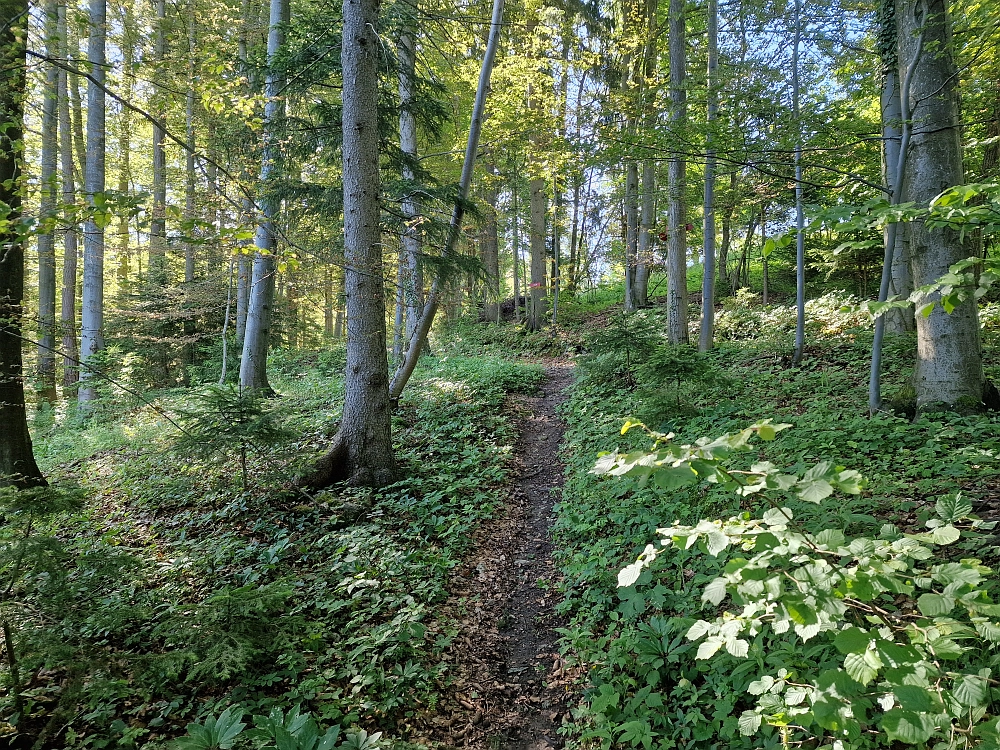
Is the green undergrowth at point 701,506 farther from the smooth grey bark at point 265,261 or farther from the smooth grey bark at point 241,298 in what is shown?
the smooth grey bark at point 241,298

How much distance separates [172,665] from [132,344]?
42.1 feet

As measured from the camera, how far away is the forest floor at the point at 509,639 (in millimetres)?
3252

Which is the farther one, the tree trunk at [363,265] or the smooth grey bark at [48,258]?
the tree trunk at [363,265]

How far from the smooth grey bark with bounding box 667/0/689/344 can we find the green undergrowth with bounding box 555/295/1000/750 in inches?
75.6


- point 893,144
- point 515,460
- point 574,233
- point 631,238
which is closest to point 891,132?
point 893,144

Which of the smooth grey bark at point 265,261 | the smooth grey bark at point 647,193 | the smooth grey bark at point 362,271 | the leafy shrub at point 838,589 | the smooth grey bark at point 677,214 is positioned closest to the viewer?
the leafy shrub at point 838,589

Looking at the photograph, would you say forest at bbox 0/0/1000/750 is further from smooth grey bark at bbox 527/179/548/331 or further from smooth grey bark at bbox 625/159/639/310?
smooth grey bark at bbox 527/179/548/331

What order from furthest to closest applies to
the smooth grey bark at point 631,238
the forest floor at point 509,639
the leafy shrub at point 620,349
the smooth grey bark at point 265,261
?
the smooth grey bark at point 631,238 → the leafy shrub at point 620,349 → the smooth grey bark at point 265,261 → the forest floor at point 509,639

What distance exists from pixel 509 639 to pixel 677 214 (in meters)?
8.57

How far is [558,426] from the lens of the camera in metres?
8.69

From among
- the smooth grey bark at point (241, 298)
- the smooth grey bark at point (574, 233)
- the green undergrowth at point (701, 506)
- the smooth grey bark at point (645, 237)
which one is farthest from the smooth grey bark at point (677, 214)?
the smooth grey bark at point (574, 233)

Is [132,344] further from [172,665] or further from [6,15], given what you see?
[172,665]

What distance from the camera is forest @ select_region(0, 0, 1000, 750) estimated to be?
1.92 meters

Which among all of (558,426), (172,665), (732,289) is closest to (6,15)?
(172,665)
